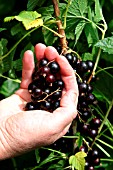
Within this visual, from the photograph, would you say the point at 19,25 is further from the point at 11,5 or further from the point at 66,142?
the point at 66,142

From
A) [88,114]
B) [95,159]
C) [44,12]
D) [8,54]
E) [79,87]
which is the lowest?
[95,159]

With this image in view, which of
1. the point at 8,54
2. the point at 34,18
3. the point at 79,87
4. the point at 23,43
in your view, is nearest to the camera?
the point at 34,18

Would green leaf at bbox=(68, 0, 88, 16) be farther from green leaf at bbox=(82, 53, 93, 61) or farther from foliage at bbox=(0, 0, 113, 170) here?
green leaf at bbox=(82, 53, 93, 61)

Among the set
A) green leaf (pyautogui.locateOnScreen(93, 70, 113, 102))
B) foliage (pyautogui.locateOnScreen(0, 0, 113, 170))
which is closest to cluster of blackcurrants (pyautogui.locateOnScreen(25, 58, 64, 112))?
foliage (pyautogui.locateOnScreen(0, 0, 113, 170))

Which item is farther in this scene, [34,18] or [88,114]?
[88,114]

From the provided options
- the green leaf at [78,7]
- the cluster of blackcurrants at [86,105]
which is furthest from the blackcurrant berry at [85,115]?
the green leaf at [78,7]

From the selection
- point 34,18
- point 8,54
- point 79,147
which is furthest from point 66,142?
point 34,18
